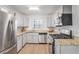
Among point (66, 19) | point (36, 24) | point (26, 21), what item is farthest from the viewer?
point (36, 24)

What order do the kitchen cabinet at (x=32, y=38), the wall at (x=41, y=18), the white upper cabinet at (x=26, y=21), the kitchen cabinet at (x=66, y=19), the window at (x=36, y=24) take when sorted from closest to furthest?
the kitchen cabinet at (x=66, y=19)
the kitchen cabinet at (x=32, y=38)
the white upper cabinet at (x=26, y=21)
the wall at (x=41, y=18)
the window at (x=36, y=24)

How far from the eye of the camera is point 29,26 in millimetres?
8547

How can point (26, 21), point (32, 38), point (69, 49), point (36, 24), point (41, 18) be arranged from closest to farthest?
point (69, 49) → point (32, 38) → point (26, 21) → point (41, 18) → point (36, 24)

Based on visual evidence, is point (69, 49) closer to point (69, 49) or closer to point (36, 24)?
point (69, 49)

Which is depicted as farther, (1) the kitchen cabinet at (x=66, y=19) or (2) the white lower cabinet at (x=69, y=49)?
(1) the kitchen cabinet at (x=66, y=19)

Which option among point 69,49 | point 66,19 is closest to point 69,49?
point 69,49

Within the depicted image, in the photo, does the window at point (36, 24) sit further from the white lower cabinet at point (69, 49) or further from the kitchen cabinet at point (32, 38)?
the white lower cabinet at point (69, 49)

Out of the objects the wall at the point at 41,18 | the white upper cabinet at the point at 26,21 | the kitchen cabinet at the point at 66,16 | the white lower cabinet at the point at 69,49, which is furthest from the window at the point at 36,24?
the white lower cabinet at the point at 69,49

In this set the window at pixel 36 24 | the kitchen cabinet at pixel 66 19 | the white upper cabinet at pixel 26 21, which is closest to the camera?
the kitchen cabinet at pixel 66 19

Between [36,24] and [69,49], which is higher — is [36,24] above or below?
above
